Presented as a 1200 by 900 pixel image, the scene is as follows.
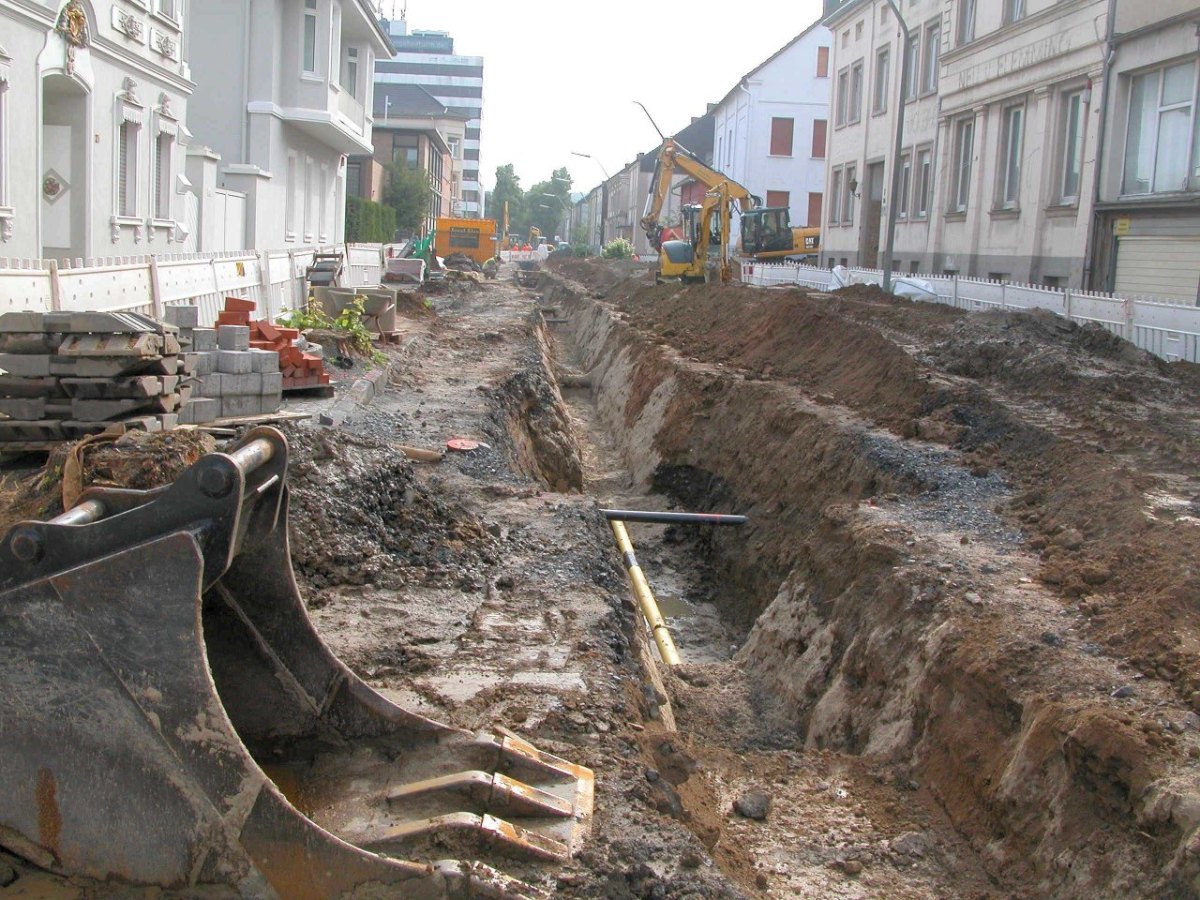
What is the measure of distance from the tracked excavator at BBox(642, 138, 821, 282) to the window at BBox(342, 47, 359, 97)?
878cm

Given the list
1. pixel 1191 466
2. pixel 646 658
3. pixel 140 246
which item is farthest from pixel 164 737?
pixel 140 246

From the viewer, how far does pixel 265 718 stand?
3.96 meters

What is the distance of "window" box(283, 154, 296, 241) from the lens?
1053 inches

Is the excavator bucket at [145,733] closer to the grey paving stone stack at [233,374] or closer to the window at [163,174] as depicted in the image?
the grey paving stone stack at [233,374]

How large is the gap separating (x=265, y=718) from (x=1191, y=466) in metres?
7.52

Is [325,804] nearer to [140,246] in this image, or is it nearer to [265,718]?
[265,718]

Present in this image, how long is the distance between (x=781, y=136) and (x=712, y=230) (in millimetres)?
26542

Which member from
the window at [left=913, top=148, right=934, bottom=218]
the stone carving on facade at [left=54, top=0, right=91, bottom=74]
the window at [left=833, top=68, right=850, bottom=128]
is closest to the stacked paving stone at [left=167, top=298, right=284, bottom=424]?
the stone carving on facade at [left=54, top=0, right=91, bottom=74]

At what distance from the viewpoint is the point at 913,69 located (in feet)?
104

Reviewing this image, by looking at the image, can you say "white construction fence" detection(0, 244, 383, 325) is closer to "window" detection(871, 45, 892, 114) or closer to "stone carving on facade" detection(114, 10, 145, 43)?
"stone carving on facade" detection(114, 10, 145, 43)

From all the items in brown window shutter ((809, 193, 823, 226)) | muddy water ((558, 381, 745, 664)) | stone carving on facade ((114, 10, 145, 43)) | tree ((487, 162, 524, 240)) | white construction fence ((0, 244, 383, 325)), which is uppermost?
tree ((487, 162, 524, 240))

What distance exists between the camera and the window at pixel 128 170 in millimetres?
17422

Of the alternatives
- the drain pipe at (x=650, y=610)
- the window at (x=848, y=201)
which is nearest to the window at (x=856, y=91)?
the window at (x=848, y=201)

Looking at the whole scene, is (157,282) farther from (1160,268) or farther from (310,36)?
(310,36)
